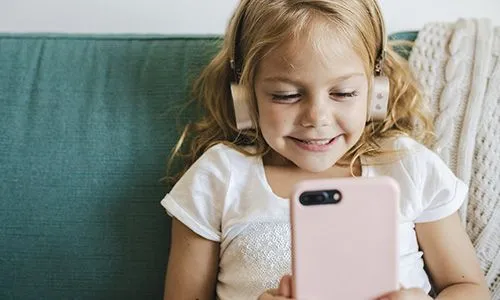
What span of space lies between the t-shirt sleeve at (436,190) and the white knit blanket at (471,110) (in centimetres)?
4

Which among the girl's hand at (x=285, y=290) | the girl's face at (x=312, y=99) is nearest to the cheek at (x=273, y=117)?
the girl's face at (x=312, y=99)

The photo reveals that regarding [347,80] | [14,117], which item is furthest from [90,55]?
[347,80]

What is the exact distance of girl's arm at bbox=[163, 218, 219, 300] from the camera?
99 cm

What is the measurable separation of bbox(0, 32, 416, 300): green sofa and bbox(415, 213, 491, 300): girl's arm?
32 cm

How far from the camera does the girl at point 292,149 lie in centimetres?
89

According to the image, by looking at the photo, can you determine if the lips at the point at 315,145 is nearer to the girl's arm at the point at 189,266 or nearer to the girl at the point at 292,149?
the girl at the point at 292,149

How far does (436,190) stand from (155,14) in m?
0.64

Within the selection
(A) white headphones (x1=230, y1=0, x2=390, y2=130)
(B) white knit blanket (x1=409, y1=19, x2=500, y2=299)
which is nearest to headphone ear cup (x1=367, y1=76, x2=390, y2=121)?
(A) white headphones (x1=230, y1=0, x2=390, y2=130)

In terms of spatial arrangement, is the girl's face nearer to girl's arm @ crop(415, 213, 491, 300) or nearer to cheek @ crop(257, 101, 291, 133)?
cheek @ crop(257, 101, 291, 133)

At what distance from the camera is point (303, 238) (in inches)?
30.7

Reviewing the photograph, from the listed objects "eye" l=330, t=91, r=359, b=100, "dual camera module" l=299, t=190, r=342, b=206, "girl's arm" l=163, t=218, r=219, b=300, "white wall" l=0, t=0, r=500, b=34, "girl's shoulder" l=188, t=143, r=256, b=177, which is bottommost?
"girl's arm" l=163, t=218, r=219, b=300

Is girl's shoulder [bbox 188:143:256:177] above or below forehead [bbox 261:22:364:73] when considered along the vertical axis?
below

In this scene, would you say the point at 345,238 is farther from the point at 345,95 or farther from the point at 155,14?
the point at 155,14

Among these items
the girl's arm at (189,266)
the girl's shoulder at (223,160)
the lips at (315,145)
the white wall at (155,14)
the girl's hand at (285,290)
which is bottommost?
the girl's arm at (189,266)
